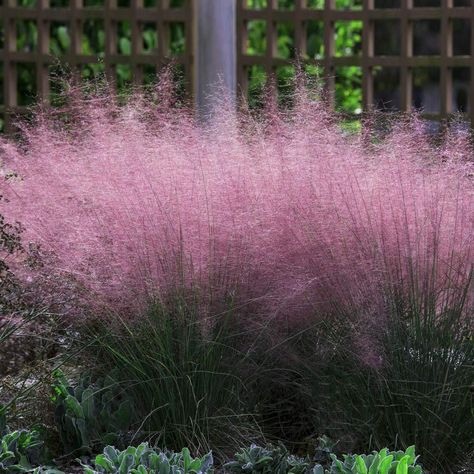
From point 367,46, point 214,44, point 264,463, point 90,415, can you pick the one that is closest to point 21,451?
point 90,415

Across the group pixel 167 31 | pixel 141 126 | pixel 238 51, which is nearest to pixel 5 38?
pixel 167 31

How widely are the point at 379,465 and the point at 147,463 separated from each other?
580mm

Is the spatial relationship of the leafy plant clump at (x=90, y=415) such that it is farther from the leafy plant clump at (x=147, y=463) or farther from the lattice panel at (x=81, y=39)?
the lattice panel at (x=81, y=39)

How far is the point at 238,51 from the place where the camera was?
21.7 feet

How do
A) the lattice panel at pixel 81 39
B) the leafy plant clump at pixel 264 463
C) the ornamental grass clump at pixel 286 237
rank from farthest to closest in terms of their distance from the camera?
the lattice panel at pixel 81 39
the ornamental grass clump at pixel 286 237
the leafy plant clump at pixel 264 463

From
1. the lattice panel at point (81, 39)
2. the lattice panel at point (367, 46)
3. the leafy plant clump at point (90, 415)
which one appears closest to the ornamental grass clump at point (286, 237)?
the leafy plant clump at point (90, 415)

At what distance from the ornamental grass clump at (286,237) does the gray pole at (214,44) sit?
2265 millimetres

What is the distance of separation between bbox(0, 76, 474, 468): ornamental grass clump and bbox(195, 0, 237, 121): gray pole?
2265 millimetres

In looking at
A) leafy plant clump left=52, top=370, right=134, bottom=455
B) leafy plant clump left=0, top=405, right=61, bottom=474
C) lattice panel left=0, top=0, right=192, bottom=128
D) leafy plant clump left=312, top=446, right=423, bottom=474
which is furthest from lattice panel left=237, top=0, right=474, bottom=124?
leafy plant clump left=312, top=446, right=423, bottom=474

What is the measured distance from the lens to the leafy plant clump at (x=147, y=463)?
2.64 meters

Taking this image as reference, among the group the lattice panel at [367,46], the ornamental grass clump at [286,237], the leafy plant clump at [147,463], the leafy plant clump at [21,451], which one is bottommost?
the leafy plant clump at [21,451]

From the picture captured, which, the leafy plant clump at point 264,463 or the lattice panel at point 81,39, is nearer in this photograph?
the leafy plant clump at point 264,463

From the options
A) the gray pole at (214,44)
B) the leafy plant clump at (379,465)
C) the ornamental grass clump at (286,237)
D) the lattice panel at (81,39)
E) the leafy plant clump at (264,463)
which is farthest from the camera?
the lattice panel at (81,39)

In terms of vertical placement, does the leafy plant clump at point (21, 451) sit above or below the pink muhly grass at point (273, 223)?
below
